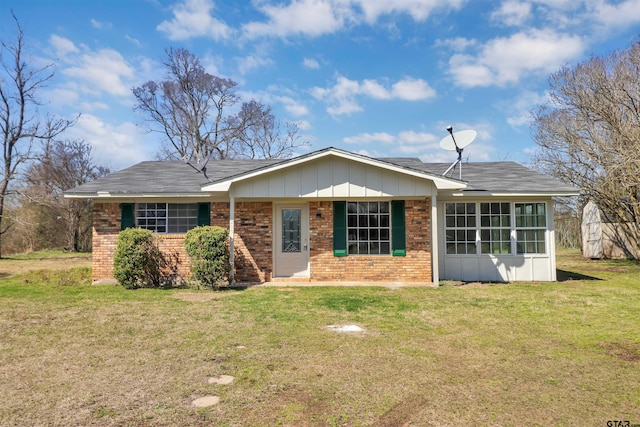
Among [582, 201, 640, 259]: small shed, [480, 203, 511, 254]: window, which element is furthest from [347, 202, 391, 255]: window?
[582, 201, 640, 259]: small shed

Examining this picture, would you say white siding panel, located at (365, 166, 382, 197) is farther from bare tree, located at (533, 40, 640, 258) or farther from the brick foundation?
bare tree, located at (533, 40, 640, 258)

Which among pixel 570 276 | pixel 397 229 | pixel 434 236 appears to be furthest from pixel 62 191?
pixel 570 276

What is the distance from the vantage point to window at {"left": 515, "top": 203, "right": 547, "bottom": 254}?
409 inches

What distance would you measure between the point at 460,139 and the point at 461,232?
8.84 ft

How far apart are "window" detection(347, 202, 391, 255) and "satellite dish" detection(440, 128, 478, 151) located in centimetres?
272

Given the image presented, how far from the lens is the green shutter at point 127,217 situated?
10.1 meters

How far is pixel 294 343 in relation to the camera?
15.8 ft

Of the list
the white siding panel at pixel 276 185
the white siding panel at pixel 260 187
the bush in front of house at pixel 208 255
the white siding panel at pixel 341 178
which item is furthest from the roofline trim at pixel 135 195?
the white siding panel at pixel 341 178

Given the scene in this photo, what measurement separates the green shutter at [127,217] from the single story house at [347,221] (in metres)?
0.03

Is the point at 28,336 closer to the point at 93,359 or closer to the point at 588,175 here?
the point at 93,359

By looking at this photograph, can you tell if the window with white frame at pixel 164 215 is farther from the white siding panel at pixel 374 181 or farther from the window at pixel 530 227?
the window at pixel 530 227

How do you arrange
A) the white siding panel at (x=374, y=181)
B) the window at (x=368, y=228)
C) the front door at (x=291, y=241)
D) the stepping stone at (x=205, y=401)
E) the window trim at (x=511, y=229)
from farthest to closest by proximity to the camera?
1. the window trim at (x=511, y=229)
2. the front door at (x=291, y=241)
3. the window at (x=368, y=228)
4. the white siding panel at (x=374, y=181)
5. the stepping stone at (x=205, y=401)

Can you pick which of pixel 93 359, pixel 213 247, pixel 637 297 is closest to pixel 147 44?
pixel 213 247

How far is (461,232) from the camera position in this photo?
34.4ft
